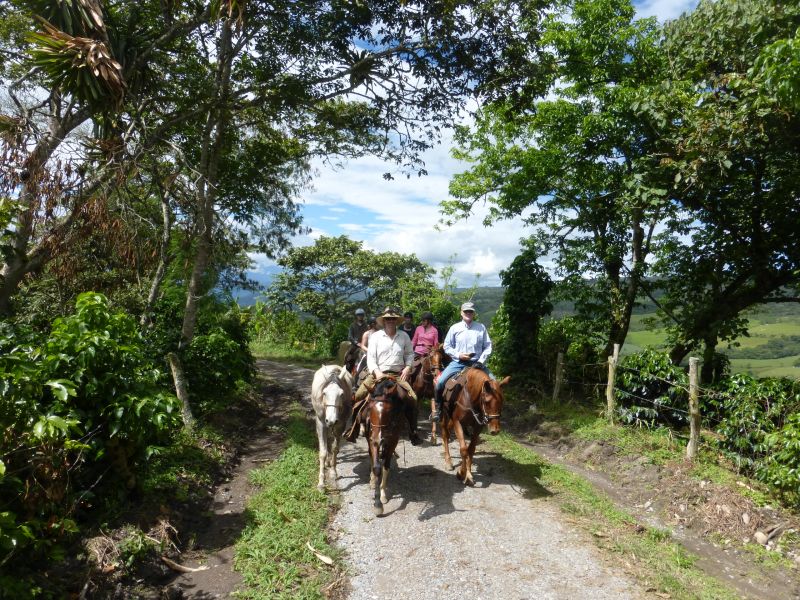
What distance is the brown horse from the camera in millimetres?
6609

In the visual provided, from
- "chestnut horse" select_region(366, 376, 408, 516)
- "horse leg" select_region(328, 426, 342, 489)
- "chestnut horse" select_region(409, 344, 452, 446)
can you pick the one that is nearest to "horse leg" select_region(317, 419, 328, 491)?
"horse leg" select_region(328, 426, 342, 489)

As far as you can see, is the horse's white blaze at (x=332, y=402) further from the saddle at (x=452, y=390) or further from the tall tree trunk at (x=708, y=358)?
the tall tree trunk at (x=708, y=358)

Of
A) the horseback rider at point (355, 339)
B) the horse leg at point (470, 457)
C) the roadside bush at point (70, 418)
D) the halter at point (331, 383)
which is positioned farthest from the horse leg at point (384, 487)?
the horseback rider at point (355, 339)

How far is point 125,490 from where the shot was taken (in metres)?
5.29

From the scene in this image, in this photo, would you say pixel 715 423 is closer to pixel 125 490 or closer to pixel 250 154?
pixel 125 490

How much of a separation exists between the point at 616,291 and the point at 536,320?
239cm

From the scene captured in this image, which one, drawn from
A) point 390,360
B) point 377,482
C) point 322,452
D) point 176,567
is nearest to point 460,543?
point 377,482

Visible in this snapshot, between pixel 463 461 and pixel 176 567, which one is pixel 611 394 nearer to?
pixel 463 461

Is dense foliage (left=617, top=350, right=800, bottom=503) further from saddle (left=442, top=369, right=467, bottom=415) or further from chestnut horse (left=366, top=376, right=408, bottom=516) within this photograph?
chestnut horse (left=366, top=376, right=408, bottom=516)

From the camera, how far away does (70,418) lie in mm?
4469

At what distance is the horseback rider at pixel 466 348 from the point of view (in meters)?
7.80

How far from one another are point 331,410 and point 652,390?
676 centimetres

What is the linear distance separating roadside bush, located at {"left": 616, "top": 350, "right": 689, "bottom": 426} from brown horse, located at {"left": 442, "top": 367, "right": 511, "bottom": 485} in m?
3.83

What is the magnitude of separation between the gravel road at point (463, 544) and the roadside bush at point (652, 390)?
11.2 ft
